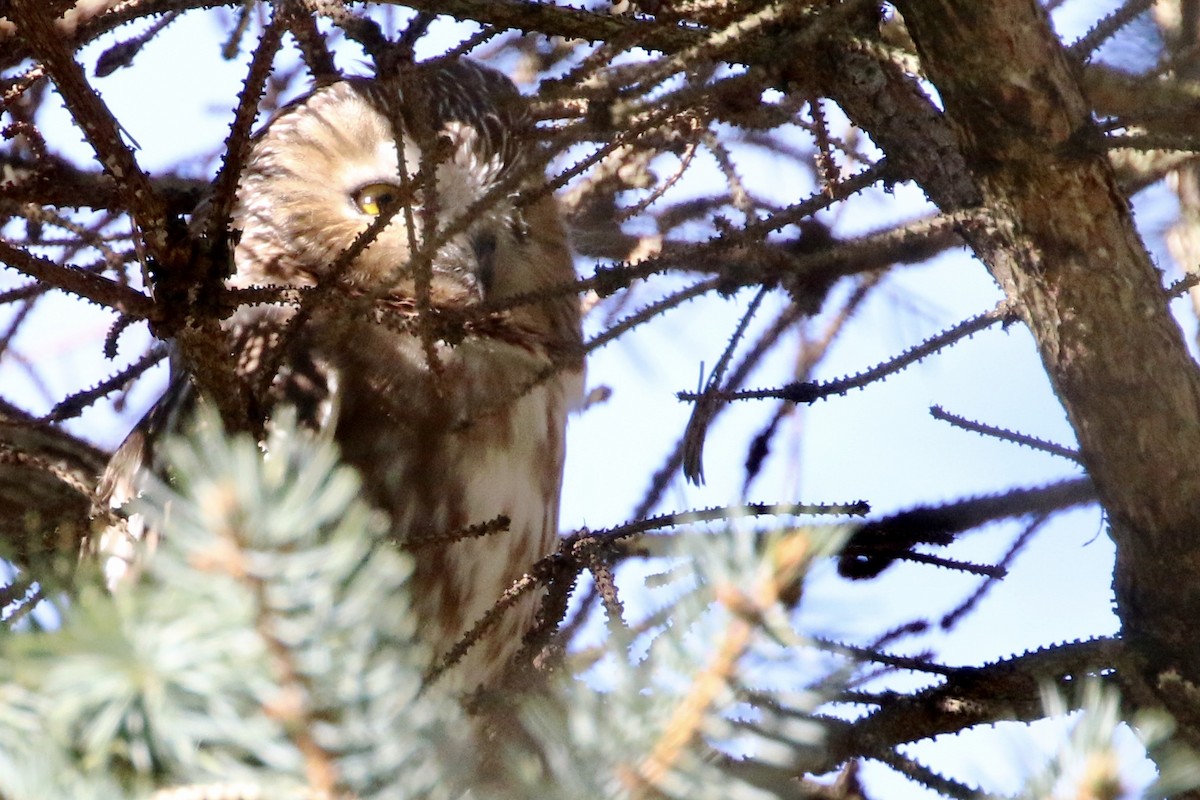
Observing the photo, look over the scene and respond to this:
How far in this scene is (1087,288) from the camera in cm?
144

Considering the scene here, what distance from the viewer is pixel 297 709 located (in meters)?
0.83

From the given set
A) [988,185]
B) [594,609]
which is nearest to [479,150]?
[594,609]

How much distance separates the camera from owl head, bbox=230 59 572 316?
2617mm

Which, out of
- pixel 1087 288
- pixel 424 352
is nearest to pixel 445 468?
pixel 424 352

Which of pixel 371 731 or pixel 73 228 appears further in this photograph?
pixel 73 228

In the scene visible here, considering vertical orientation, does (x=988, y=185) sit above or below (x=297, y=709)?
above

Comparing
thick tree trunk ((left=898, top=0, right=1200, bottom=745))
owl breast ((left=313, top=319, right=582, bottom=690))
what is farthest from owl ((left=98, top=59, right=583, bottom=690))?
thick tree trunk ((left=898, top=0, right=1200, bottom=745))

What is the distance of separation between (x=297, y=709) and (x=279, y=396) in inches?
56.1

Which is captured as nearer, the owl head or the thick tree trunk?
the thick tree trunk

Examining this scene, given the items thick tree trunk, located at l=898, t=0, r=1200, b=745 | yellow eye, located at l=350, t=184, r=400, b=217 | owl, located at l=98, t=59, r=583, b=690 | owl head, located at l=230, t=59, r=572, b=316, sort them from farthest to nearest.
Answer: yellow eye, located at l=350, t=184, r=400, b=217
owl head, located at l=230, t=59, r=572, b=316
owl, located at l=98, t=59, r=583, b=690
thick tree trunk, located at l=898, t=0, r=1200, b=745

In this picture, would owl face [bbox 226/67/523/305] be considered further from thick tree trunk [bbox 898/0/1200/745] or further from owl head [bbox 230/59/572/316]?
thick tree trunk [bbox 898/0/1200/745]

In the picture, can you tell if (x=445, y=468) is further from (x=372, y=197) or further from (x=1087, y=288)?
(x=1087, y=288)

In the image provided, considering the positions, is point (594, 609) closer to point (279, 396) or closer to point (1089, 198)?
point (279, 396)

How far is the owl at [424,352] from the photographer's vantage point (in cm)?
228
